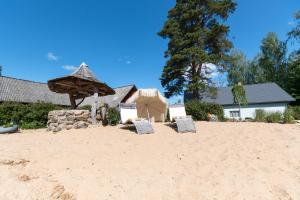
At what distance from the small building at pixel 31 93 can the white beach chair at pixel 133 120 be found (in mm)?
13840

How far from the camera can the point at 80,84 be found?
37.7ft

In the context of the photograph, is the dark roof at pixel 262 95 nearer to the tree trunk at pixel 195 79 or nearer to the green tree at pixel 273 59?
the tree trunk at pixel 195 79

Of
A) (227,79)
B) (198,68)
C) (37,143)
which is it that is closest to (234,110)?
(198,68)

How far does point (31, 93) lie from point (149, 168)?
23722mm

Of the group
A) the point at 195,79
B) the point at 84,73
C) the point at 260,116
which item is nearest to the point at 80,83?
the point at 84,73

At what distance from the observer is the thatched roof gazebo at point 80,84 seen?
34.9ft

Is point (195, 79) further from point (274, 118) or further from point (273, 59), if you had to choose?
point (273, 59)

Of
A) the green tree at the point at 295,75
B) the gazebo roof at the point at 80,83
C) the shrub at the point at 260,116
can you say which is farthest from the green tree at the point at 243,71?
the gazebo roof at the point at 80,83

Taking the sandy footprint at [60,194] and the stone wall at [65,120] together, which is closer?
the sandy footprint at [60,194]

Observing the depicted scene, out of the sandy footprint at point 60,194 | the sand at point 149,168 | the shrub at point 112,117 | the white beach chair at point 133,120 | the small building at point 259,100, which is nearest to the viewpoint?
the sandy footprint at point 60,194

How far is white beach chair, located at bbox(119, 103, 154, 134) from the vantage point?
28.3 ft

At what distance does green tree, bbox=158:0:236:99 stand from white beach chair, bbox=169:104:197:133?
477 inches

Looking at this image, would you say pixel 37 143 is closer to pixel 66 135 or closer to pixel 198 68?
pixel 66 135

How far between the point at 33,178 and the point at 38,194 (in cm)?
60
